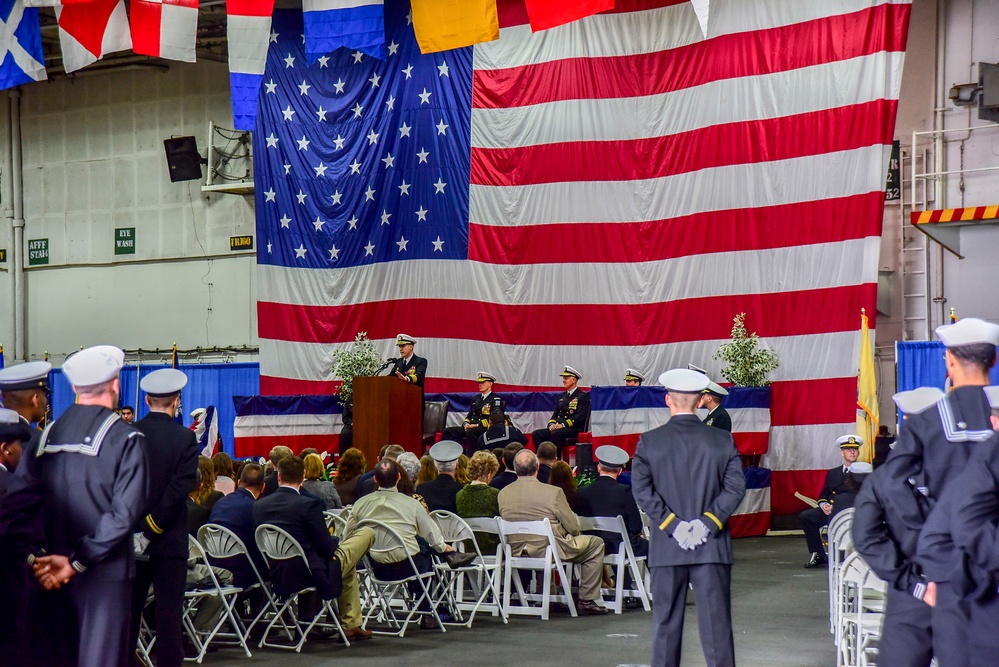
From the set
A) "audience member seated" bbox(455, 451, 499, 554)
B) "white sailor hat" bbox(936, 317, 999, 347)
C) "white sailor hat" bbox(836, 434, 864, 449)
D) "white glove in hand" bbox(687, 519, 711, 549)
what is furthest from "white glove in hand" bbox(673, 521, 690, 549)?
"white sailor hat" bbox(836, 434, 864, 449)

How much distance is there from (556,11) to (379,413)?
474 centimetres

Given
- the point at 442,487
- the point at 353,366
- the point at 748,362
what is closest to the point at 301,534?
the point at 442,487

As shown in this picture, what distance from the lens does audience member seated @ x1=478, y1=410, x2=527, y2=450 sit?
13.3m

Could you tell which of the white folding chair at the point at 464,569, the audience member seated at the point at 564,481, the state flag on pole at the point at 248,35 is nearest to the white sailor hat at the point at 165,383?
the white folding chair at the point at 464,569

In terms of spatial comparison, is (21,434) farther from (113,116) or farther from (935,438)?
(113,116)

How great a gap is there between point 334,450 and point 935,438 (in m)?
12.7

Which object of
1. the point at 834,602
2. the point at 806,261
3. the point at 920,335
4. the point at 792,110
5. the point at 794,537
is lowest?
the point at 794,537

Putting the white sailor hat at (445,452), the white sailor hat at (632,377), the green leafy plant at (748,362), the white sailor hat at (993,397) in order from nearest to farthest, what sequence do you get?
A: 1. the white sailor hat at (993,397)
2. the white sailor hat at (445,452)
3. the green leafy plant at (748,362)
4. the white sailor hat at (632,377)

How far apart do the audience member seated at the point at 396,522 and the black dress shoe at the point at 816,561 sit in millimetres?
4716

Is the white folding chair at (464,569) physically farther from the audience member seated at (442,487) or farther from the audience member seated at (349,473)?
the audience member seated at (349,473)

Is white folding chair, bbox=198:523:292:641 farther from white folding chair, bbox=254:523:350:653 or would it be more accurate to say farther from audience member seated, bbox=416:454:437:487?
audience member seated, bbox=416:454:437:487

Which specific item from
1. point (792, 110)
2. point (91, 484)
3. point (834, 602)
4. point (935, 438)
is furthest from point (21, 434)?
point (792, 110)

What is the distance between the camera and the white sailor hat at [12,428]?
4.41 meters

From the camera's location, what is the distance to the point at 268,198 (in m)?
17.8
